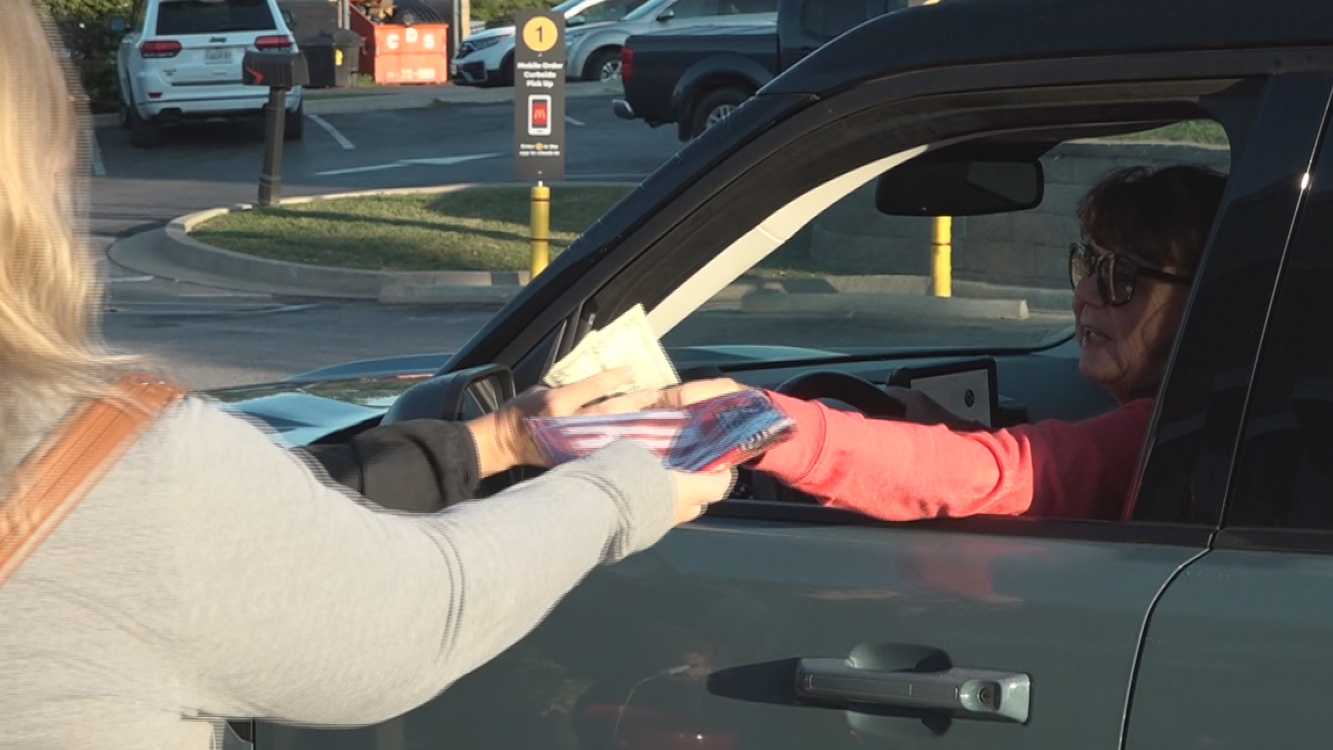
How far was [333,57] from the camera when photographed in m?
22.0

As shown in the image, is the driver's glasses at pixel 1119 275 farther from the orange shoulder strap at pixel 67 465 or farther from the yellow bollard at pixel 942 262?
the orange shoulder strap at pixel 67 465

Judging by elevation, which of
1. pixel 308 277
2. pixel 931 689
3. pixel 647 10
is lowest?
pixel 308 277

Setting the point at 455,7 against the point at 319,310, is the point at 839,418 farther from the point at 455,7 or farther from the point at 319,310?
the point at 455,7

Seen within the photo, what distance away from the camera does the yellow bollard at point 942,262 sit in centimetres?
340

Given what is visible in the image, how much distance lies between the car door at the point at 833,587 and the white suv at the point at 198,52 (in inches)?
764

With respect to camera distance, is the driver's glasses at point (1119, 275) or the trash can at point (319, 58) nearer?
the driver's glasses at point (1119, 275)

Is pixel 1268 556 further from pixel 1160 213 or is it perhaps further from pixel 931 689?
pixel 1160 213

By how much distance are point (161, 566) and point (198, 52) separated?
21032 mm

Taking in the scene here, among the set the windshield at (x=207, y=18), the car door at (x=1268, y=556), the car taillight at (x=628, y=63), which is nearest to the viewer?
the car door at (x=1268, y=556)

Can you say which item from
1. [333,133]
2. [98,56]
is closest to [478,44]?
[333,133]

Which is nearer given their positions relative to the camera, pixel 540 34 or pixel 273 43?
pixel 540 34

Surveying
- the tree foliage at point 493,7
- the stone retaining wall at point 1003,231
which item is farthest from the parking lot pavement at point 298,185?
the tree foliage at point 493,7

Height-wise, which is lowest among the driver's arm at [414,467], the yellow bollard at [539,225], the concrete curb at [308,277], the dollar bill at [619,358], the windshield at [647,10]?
the concrete curb at [308,277]

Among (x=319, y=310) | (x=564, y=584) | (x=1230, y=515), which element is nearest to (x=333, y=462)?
(x=564, y=584)
